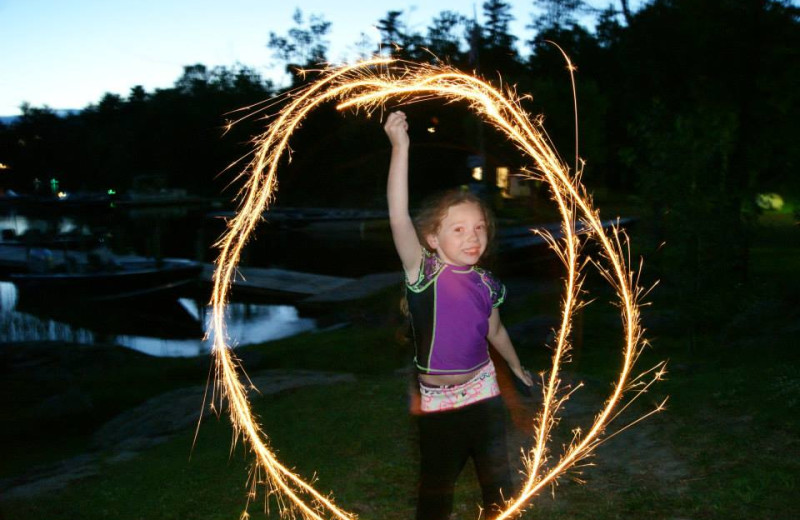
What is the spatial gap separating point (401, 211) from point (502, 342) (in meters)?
0.94

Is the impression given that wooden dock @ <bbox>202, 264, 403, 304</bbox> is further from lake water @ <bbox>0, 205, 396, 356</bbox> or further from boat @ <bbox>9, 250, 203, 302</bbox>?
boat @ <bbox>9, 250, 203, 302</bbox>

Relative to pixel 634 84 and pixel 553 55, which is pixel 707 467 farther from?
pixel 553 55

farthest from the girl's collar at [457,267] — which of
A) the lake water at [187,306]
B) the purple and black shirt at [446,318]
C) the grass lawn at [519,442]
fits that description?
the lake water at [187,306]

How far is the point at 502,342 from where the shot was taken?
3.96 m

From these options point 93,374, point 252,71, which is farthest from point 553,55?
point 93,374

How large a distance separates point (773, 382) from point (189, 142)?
62.1m

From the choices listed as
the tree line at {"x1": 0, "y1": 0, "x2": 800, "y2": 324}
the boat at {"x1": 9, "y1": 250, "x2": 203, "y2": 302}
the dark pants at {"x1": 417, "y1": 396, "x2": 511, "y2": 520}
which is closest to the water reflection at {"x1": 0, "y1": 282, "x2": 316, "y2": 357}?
the boat at {"x1": 9, "y1": 250, "x2": 203, "y2": 302}

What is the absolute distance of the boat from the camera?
2447 centimetres

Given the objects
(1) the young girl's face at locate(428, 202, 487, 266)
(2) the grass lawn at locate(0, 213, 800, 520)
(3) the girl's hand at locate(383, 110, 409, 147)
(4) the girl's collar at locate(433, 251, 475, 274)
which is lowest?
(2) the grass lawn at locate(0, 213, 800, 520)

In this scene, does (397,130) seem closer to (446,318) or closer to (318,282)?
(446,318)

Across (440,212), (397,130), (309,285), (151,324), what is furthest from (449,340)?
(309,285)

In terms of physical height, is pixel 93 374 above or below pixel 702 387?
below

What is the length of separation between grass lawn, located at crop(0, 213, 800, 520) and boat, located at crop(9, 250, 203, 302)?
480 inches

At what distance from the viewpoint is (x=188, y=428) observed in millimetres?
8477
